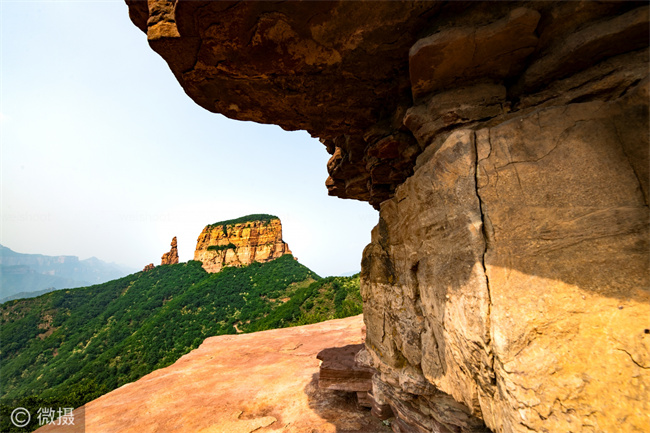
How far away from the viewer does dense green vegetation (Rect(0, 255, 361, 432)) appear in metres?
21.5

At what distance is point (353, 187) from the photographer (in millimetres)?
6934

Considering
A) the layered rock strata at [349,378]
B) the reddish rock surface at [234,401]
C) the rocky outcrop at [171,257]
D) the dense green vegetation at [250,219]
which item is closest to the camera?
the reddish rock surface at [234,401]

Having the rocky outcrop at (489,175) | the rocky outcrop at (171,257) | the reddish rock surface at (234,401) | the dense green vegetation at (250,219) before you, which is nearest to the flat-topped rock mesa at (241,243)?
the dense green vegetation at (250,219)

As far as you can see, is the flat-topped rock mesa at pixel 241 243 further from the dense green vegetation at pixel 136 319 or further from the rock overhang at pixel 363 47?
the rock overhang at pixel 363 47

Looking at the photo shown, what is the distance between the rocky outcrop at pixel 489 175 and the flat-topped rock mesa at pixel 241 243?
48.8 meters

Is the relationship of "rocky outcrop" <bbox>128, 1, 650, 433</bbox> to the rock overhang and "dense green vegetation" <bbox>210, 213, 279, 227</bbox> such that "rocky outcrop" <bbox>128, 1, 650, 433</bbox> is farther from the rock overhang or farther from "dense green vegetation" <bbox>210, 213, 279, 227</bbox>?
"dense green vegetation" <bbox>210, 213, 279, 227</bbox>

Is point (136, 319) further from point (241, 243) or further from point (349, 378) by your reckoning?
point (349, 378)

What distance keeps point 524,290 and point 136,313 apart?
47.7m

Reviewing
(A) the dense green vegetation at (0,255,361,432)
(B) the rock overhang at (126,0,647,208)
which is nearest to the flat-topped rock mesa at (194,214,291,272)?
(A) the dense green vegetation at (0,255,361,432)

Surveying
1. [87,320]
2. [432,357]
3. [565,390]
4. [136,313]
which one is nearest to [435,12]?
[565,390]

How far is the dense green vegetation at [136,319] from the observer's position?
21.5 metres

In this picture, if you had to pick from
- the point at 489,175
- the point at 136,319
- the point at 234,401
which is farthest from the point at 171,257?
the point at 489,175

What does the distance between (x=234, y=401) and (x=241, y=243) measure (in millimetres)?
49999

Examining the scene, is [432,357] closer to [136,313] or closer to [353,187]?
[353,187]
